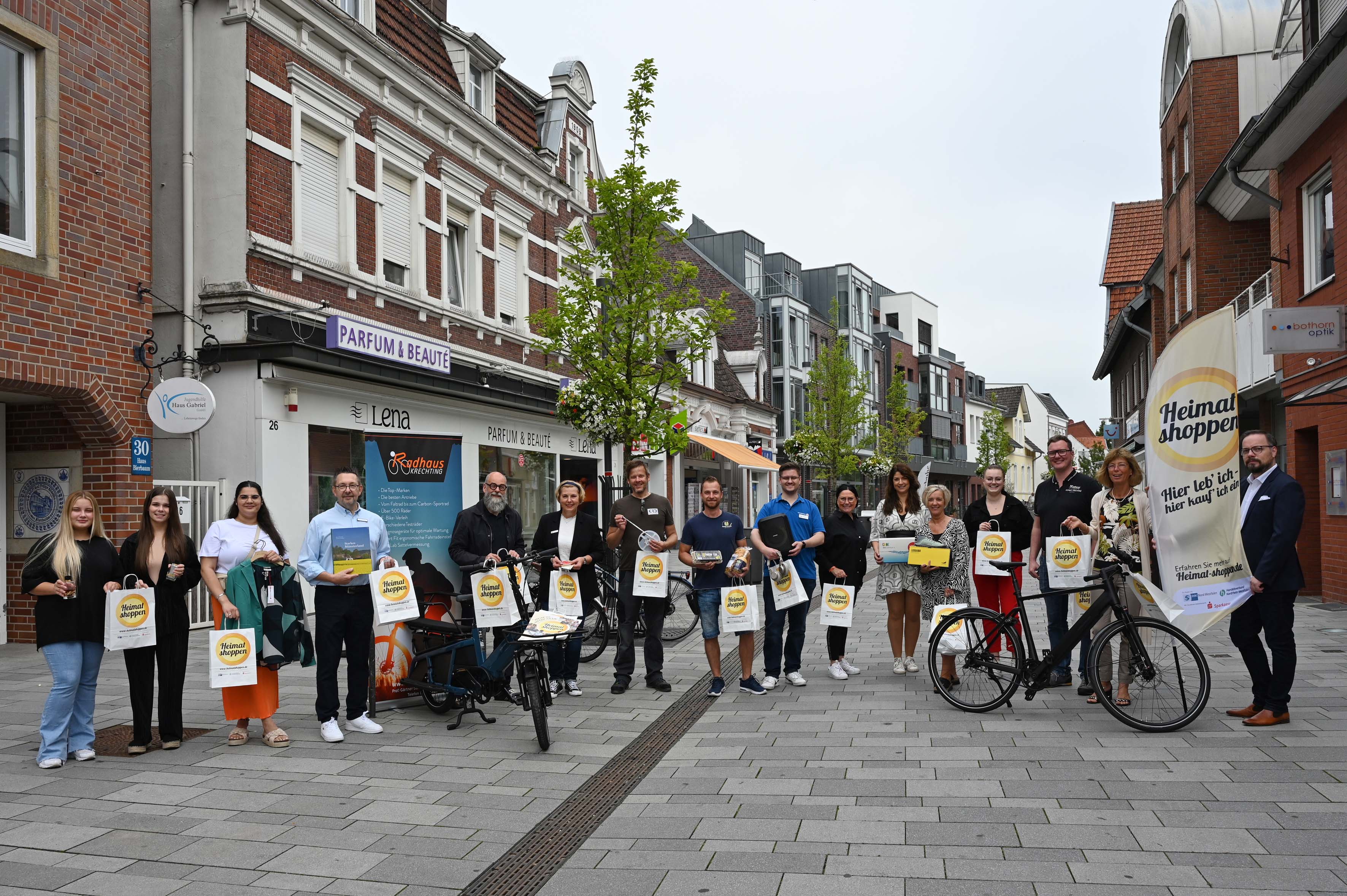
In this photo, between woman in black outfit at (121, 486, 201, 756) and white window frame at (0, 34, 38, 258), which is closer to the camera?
woman in black outfit at (121, 486, 201, 756)

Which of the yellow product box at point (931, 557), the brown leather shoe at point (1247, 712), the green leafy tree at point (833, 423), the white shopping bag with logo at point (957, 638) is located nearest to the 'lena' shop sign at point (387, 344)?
the yellow product box at point (931, 557)

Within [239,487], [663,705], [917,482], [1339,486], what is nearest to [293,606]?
[239,487]

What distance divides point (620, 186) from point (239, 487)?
24.6 feet

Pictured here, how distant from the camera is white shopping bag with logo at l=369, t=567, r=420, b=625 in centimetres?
699

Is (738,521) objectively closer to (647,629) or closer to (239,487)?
(647,629)

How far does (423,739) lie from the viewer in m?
6.94

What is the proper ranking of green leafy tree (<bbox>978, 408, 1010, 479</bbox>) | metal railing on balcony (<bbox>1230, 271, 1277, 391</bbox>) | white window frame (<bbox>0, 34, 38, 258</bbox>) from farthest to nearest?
1. green leafy tree (<bbox>978, 408, 1010, 479</bbox>)
2. metal railing on balcony (<bbox>1230, 271, 1277, 391</bbox>)
3. white window frame (<bbox>0, 34, 38, 258</bbox>)

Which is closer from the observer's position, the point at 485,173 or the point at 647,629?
the point at 647,629

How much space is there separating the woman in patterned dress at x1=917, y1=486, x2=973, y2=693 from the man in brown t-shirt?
6.84 feet

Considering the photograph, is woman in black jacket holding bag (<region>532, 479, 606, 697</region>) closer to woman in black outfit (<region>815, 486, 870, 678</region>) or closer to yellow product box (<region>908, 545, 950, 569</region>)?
woman in black outfit (<region>815, 486, 870, 678</region>)

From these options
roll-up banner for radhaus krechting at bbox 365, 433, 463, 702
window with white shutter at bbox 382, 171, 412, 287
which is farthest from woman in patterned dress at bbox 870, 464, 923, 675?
window with white shutter at bbox 382, 171, 412, 287

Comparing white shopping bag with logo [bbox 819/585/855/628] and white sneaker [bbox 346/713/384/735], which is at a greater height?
white shopping bag with logo [bbox 819/585/855/628]

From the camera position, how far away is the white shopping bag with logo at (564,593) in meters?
8.28

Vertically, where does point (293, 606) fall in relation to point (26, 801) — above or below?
above
